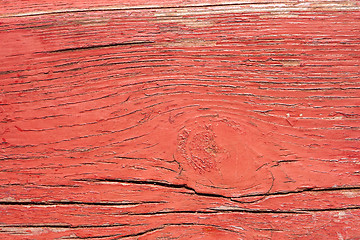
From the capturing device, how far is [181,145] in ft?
4.29

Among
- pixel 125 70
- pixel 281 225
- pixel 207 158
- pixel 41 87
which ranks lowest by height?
pixel 281 225

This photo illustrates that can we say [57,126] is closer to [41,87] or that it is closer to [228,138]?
[41,87]

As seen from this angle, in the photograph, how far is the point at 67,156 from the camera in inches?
51.5

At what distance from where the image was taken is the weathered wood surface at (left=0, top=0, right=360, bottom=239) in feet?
4.26

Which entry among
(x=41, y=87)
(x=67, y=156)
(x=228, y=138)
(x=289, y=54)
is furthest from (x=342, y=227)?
(x=41, y=87)

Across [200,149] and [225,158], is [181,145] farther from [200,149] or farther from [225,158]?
[225,158]

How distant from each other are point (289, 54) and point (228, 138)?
1.73ft

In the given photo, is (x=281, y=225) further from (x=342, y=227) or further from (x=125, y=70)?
(x=125, y=70)

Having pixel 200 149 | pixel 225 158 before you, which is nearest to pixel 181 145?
pixel 200 149

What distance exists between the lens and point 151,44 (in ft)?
4.58

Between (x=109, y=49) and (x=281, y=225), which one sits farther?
(x=109, y=49)

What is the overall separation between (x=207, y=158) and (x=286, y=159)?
370mm

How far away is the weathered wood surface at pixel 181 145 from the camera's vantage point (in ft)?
4.26

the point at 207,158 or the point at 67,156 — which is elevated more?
the point at 207,158
